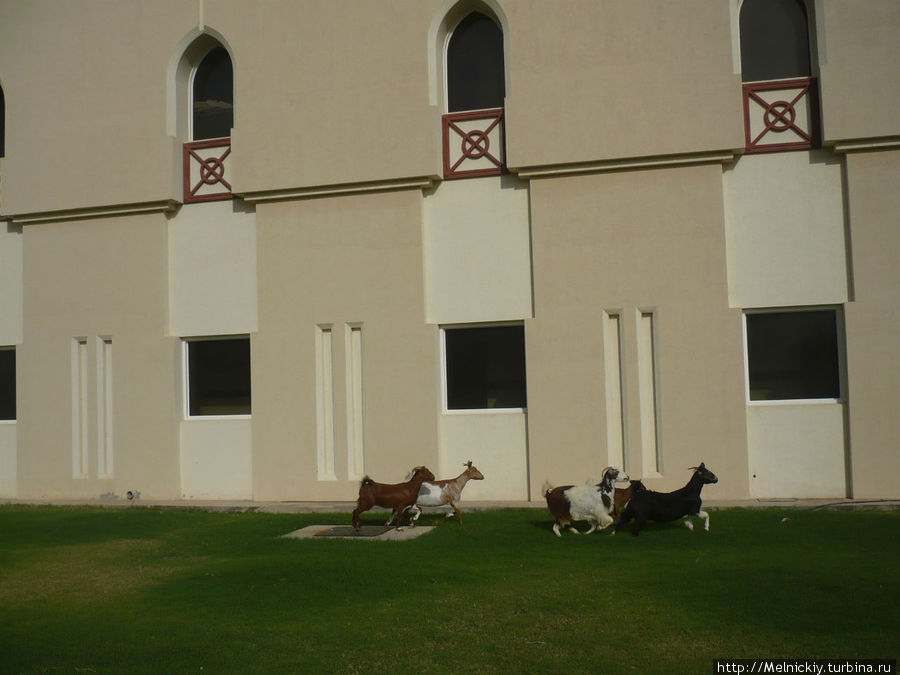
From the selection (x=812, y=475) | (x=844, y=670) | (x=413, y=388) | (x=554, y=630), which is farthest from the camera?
(x=413, y=388)

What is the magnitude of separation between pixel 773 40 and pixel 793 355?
4889 mm

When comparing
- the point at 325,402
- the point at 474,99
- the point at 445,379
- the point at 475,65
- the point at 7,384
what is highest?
the point at 475,65

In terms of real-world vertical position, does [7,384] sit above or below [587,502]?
above

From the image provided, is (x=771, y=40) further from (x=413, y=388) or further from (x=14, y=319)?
(x=14, y=319)

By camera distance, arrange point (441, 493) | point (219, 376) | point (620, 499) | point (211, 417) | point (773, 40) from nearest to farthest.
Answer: point (620, 499) < point (441, 493) < point (773, 40) < point (211, 417) < point (219, 376)

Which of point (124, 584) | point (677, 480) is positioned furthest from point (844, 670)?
point (677, 480)

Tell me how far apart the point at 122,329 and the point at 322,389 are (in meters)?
3.94

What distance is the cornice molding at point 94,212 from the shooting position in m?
16.3

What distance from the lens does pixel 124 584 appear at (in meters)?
9.44

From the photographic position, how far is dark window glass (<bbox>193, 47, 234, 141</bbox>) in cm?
1666

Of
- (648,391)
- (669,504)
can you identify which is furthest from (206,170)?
(669,504)

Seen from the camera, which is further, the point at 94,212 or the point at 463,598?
the point at 94,212

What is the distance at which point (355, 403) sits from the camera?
15.2 meters

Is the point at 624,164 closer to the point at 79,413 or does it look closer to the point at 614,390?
the point at 614,390
